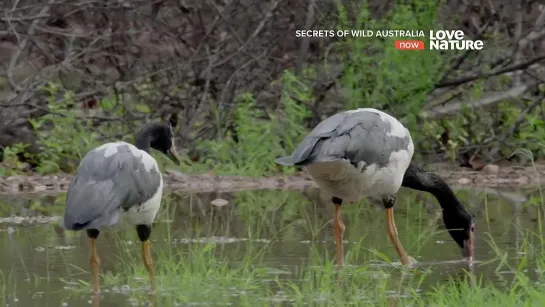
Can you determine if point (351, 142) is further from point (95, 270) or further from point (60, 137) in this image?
point (60, 137)

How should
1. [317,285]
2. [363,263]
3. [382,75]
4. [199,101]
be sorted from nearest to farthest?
[317,285] → [363,263] → [382,75] → [199,101]

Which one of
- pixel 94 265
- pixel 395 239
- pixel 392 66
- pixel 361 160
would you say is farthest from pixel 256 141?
pixel 94 265

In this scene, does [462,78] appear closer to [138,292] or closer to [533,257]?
[533,257]

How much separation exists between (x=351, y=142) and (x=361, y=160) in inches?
5.9

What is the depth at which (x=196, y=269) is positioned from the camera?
6645 millimetres

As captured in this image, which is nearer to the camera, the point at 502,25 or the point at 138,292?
the point at 138,292

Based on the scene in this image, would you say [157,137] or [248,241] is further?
[248,241]

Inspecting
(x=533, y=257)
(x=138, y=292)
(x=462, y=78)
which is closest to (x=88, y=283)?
(x=138, y=292)

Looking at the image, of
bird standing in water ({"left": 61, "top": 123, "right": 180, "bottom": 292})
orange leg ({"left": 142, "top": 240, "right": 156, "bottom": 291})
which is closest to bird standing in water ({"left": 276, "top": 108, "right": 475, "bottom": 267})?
bird standing in water ({"left": 61, "top": 123, "right": 180, "bottom": 292})

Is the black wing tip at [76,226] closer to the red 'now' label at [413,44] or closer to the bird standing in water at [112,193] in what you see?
the bird standing in water at [112,193]

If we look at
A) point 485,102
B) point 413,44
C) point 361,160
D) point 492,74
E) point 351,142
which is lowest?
point 361,160

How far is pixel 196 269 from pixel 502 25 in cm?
774

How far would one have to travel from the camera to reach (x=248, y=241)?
8266 millimetres

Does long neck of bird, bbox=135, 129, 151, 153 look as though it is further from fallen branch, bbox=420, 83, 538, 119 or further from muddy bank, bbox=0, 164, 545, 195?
fallen branch, bbox=420, 83, 538, 119
